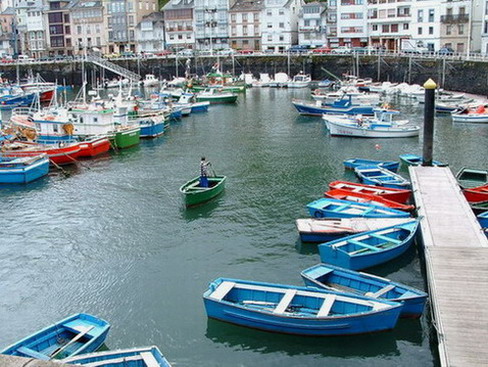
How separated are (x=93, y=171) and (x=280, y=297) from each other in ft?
79.2

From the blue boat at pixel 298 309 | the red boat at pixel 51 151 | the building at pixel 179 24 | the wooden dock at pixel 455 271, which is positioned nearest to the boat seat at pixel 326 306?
the blue boat at pixel 298 309

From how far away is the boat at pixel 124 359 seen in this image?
15680 millimetres

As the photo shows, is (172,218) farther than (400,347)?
Yes

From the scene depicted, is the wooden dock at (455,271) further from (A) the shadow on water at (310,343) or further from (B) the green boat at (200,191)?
(B) the green boat at (200,191)

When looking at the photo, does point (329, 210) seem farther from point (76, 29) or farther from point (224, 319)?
point (76, 29)

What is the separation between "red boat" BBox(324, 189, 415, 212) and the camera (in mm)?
27828

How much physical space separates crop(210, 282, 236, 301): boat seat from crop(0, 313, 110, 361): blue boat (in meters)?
3.32

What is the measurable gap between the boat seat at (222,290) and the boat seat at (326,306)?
298cm

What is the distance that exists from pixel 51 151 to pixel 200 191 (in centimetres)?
1497

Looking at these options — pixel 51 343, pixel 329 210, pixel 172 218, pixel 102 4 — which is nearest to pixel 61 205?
pixel 172 218

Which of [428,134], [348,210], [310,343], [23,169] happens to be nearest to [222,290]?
[310,343]

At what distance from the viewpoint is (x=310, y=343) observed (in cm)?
1800

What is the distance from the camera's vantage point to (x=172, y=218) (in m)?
29.7

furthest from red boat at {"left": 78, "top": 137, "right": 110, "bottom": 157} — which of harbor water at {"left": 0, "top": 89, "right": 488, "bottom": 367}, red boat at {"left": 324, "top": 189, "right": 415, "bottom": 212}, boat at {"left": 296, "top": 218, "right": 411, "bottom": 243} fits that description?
boat at {"left": 296, "top": 218, "right": 411, "bottom": 243}
